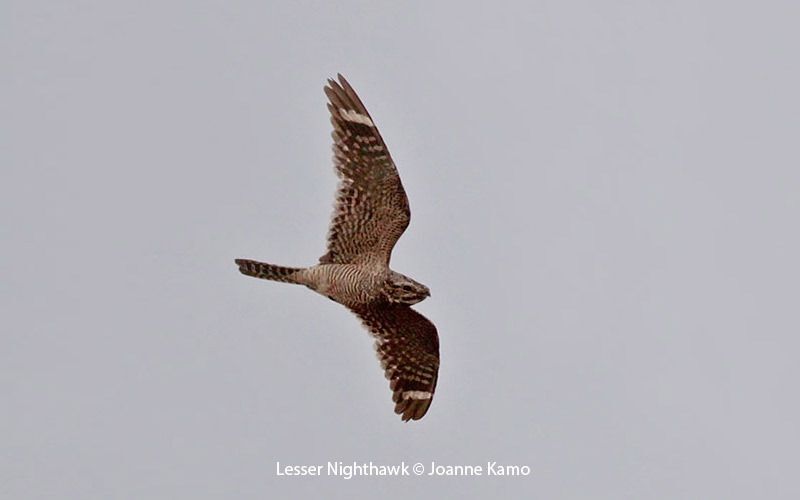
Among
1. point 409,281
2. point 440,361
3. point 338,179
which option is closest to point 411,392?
point 440,361

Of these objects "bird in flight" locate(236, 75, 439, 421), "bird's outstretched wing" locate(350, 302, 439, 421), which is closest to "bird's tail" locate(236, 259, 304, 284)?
"bird in flight" locate(236, 75, 439, 421)

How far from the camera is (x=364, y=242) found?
20.1 m

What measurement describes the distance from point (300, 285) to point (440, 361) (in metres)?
2.38

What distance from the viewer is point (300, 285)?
20.5 m

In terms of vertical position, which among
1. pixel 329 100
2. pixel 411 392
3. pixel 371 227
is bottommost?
pixel 411 392

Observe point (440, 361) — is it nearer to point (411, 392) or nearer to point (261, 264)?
point (411, 392)

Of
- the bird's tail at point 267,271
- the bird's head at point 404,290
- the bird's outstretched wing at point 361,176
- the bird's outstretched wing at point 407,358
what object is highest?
the bird's outstretched wing at point 361,176

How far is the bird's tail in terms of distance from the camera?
20250 millimetres

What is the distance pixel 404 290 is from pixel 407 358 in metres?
1.57

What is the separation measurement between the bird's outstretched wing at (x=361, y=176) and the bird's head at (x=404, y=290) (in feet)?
1.86

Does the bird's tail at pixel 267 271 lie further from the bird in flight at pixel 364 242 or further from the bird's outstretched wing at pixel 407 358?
the bird's outstretched wing at pixel 407 358

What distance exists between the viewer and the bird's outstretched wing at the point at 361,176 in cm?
1977

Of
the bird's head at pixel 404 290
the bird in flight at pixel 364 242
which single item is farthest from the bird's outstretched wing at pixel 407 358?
the bird's head at pixel 404 290

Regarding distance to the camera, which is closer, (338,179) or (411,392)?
(338,179)
